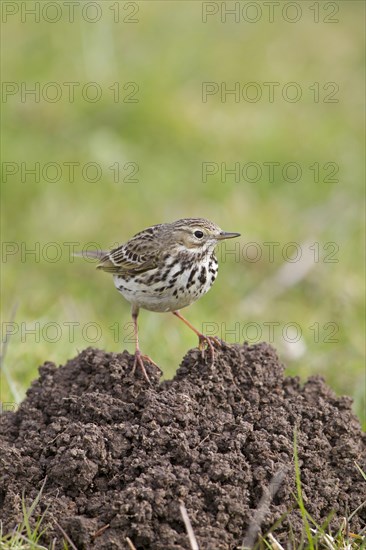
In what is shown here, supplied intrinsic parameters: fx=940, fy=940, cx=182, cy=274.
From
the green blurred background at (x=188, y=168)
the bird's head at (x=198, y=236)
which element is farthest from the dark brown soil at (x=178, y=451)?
the green blurred background at (x=188, y=168)

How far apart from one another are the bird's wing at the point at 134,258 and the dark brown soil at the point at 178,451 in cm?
77

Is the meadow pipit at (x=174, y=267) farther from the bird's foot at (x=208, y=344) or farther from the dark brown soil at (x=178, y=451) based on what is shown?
the dark brown soil at (x=178, y=451)

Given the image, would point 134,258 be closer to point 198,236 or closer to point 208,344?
point 198,236

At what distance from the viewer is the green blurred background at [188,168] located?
9.04m

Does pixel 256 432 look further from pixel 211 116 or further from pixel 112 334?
pixel 211 116

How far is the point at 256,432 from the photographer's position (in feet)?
18.0

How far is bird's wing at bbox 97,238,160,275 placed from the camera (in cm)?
656

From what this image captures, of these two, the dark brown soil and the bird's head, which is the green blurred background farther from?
the bird's head

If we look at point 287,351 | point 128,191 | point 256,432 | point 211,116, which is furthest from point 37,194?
point 256,432

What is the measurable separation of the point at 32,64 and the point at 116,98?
1532mm

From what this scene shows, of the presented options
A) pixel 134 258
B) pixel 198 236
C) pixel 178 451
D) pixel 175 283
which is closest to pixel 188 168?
pixel 134 258

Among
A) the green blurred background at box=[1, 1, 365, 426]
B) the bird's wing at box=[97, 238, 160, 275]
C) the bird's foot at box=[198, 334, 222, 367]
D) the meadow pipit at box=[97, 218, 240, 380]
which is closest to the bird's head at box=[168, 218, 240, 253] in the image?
the meadow pipit at box=[97, 218, 240, 380]

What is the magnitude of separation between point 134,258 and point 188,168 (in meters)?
5.83

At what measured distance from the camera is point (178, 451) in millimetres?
5230
